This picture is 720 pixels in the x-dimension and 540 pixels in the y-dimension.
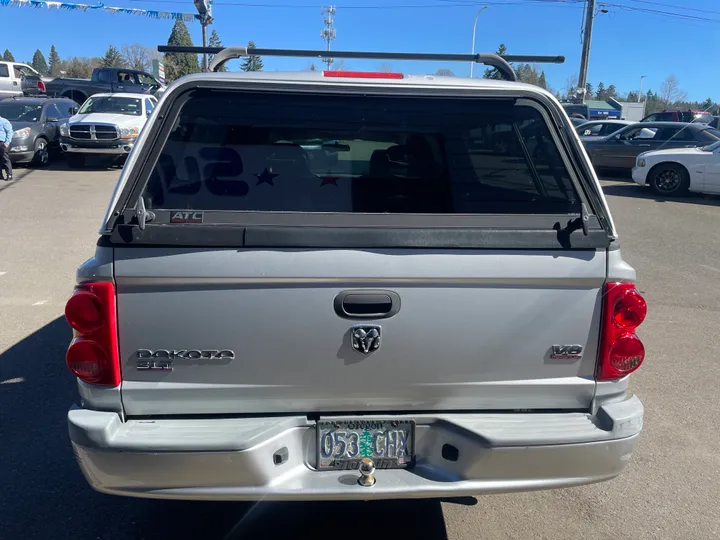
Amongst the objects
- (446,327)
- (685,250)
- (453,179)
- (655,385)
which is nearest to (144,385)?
(446,327)

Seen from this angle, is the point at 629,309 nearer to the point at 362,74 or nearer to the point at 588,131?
the point at 362,74

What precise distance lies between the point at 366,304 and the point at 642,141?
1728 centimetres

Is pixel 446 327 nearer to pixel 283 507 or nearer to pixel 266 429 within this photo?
pixel 266 429

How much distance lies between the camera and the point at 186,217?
2.47 m

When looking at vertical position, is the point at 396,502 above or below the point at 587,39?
below

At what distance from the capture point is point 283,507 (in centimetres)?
336

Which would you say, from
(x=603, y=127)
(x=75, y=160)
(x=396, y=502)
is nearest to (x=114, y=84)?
(x=75, y=160)

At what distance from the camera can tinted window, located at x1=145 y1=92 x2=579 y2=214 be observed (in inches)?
116

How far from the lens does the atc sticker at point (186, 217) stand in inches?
96.6

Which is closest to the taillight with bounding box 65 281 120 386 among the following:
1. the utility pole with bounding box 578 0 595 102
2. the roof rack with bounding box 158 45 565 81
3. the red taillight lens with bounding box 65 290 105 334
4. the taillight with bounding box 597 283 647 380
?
the red taillight lens with bounding box 65 290 105 334

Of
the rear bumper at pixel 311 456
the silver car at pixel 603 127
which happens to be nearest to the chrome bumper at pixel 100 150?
the silver car at pixel 603 127

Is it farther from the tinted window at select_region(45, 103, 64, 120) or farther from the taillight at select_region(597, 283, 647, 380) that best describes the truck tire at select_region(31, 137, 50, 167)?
the taillight at select_region(597, 283, 647, 380)

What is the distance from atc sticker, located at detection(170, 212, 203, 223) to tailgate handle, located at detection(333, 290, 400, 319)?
1.97ft

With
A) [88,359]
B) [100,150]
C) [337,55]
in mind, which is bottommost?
[100,150]
